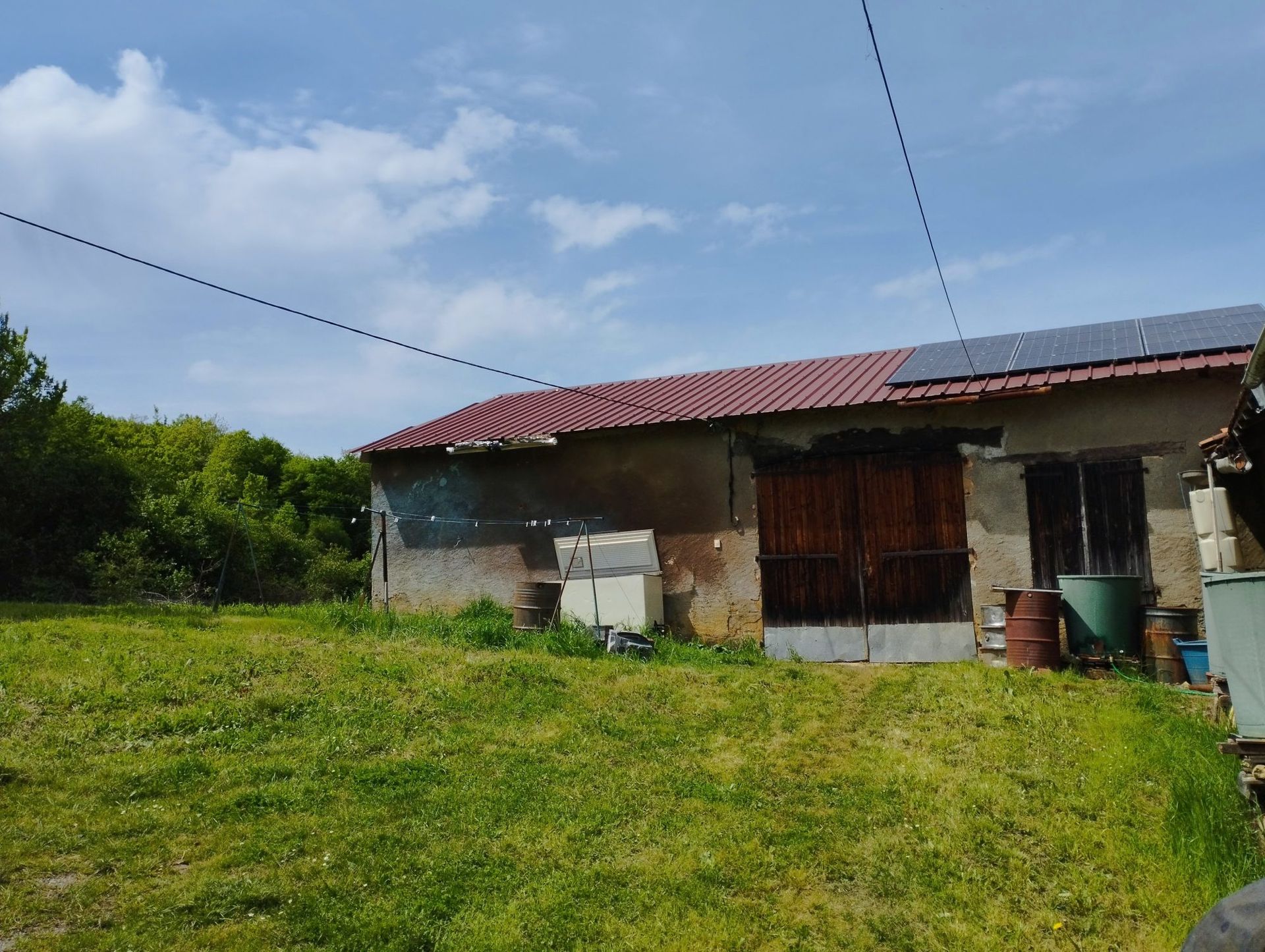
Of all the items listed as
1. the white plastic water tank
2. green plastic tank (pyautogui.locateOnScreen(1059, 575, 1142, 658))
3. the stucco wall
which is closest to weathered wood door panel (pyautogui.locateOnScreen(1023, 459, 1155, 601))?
the stucco wall

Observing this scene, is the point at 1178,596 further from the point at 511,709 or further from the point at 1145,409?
the point at 511,709

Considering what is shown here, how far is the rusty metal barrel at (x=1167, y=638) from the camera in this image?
893cm

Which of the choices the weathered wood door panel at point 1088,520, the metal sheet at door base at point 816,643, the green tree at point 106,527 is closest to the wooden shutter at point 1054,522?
the weathered wood door panel at point 1088,520

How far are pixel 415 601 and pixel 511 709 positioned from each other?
6.14 metres

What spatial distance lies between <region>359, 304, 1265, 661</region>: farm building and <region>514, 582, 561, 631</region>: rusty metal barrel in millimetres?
754

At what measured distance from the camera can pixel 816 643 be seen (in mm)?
11289

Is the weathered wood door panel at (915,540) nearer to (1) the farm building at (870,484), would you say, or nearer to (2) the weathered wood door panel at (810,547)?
(1) the farm building at (870,484)

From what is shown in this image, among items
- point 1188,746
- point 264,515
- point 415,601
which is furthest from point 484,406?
point 264,515

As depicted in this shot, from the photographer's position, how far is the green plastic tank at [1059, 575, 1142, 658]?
9320 mm

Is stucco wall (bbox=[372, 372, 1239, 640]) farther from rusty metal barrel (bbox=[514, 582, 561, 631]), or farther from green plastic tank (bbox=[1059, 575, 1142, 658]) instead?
rusty metal barrel (bbox=[514, 582, 561, 631])

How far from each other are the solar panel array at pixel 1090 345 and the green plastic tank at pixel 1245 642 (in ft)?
17.0

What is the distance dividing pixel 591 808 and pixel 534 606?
630 cm

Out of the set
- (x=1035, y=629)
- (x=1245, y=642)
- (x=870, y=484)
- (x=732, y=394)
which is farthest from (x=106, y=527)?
(x=1245, y=642)

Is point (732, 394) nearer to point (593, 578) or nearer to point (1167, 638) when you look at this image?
point (593, 578)
